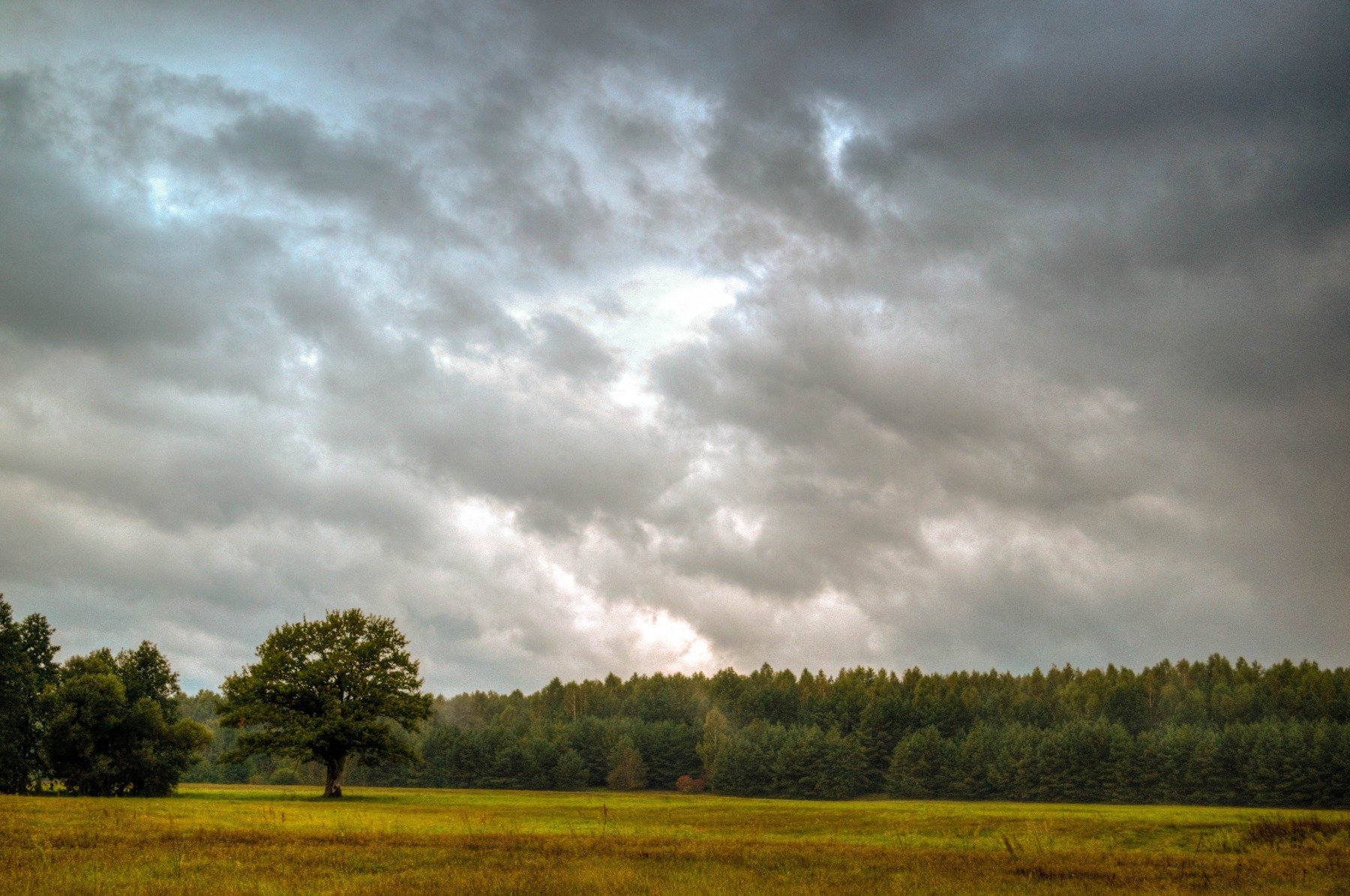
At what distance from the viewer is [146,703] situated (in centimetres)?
7588

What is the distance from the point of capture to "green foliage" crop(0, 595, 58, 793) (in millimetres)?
70312

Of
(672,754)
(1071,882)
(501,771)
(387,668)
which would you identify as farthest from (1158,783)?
(1071,882)

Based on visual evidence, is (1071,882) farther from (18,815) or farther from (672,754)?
(672,754)

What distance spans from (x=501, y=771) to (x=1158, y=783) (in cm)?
9637

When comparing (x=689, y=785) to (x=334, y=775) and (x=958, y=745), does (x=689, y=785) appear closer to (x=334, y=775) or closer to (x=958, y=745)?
(x=958, y=745)

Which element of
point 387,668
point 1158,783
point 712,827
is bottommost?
point 1158,783

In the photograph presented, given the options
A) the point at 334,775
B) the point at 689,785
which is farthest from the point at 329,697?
the point at 689,785

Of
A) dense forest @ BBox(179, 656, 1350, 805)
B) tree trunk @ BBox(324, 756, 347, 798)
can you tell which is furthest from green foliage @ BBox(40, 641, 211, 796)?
dense forest @ BBox(179, 656, 1350, 805)

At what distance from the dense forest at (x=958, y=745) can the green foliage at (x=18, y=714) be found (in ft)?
164

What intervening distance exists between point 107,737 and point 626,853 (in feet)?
209

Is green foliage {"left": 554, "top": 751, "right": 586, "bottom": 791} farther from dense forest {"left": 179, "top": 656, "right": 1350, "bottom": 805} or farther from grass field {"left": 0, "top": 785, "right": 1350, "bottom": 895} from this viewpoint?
grass field {"left": 0, "top": 785, "right": 1350, "bottom": 895}

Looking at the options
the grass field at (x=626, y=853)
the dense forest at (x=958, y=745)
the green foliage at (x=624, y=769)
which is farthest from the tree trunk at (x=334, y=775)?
the green foliage at (x=624, y=769)

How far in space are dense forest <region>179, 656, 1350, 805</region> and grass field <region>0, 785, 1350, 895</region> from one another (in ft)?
270

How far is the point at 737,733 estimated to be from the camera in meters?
151
